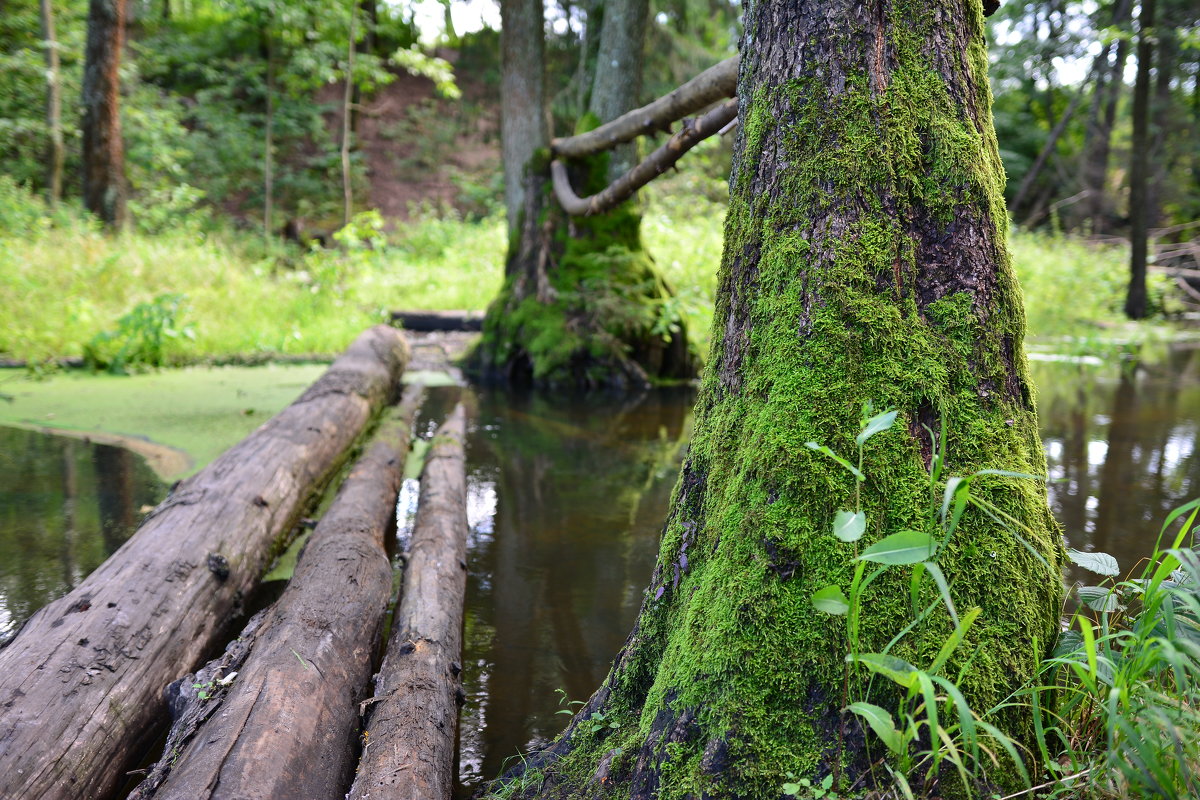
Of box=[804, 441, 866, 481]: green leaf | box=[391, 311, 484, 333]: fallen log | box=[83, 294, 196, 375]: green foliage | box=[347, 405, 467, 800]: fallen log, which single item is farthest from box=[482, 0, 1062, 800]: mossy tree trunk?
box=[391, 311, 484, 333]: fallen log

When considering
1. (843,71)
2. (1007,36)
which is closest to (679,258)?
(843,71)

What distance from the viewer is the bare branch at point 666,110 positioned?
4.04 m

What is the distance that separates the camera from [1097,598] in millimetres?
1591

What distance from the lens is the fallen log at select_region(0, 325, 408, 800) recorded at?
1728 millimetres

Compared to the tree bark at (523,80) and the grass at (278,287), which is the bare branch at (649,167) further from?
the tree bark at (523,80)

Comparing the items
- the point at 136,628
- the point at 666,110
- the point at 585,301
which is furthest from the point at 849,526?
the point at 585,301

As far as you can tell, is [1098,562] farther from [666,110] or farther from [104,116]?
[104,116]

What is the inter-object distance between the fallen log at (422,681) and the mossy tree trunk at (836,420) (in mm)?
293

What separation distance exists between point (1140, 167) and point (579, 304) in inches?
358

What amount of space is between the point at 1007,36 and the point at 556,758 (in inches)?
958

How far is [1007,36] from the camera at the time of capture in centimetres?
2083

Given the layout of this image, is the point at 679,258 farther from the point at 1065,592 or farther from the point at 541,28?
the point at 1065,592

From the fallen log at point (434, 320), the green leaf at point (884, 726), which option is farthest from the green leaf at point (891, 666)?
the fallen log at point (434, 320)

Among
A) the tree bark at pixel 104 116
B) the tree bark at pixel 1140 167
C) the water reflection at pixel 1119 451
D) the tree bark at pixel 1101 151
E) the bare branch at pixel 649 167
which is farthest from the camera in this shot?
the tree bark at pixel 1101 151
